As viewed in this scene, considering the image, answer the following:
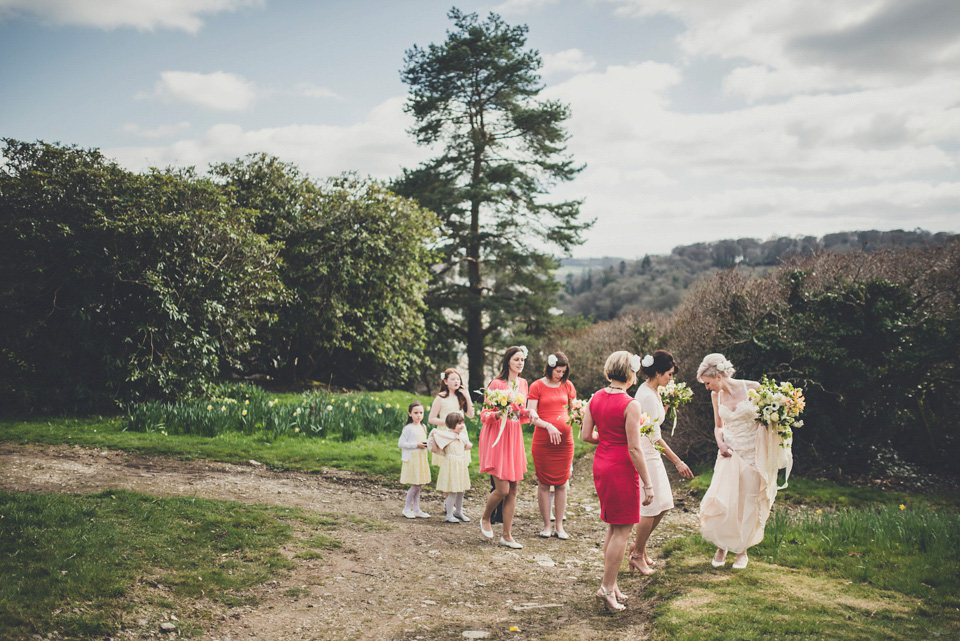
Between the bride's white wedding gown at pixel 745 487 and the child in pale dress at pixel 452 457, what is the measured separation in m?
3.11

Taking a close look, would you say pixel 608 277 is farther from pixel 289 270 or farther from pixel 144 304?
pixel 144 304

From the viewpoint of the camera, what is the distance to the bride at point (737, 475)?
5883 mm

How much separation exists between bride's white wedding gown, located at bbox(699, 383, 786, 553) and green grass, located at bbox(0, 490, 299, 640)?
165 inches

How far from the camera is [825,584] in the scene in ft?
18.0

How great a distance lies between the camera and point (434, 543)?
7.11 m

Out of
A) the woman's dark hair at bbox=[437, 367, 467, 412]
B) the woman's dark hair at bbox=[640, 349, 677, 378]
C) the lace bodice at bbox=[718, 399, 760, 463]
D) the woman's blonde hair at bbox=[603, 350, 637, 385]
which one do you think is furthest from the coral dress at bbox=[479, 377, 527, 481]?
the lace bodice at bbox=[718, 399, 760, 463]

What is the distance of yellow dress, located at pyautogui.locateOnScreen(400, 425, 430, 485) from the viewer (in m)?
8.16


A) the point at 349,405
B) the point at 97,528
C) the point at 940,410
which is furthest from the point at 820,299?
the point at 97,528

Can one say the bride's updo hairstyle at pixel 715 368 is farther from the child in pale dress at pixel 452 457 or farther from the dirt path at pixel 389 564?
the child in pale dress at pixel 452 457

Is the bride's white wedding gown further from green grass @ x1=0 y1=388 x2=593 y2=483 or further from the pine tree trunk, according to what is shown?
the pine tree trunk

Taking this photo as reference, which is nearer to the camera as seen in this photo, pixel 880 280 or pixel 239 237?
pixel 880 280

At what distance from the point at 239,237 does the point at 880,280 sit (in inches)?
496

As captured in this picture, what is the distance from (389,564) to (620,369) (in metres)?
3.15

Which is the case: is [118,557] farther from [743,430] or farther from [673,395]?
[743,430]
